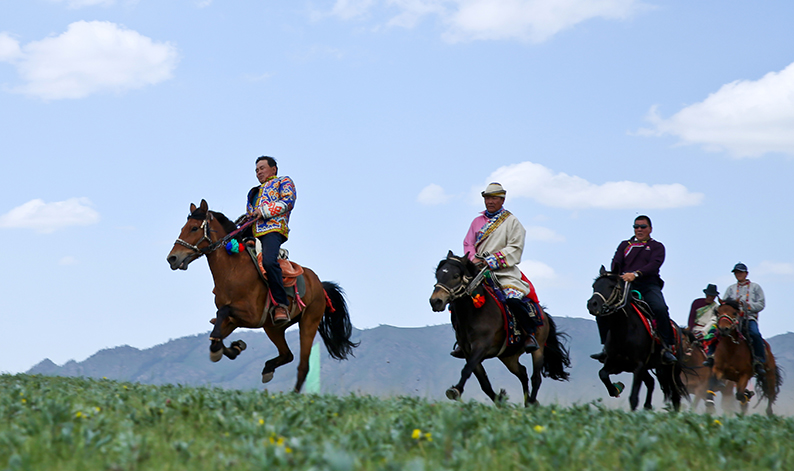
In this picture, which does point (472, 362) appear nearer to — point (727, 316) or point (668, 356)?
point (668, 356)

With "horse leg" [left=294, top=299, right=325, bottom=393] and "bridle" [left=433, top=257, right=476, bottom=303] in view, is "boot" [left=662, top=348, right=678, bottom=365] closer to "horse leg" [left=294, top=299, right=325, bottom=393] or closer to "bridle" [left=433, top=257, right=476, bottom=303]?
"bridle" [left=433, top=257, right=476, bottom=303]

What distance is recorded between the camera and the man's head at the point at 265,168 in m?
12.6

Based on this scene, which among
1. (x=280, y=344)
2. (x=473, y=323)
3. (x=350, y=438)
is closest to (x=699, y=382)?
(x=473, y=323)

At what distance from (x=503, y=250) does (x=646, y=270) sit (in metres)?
2.44

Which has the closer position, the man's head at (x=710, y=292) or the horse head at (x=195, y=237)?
the horse head at (x=195, y=237)

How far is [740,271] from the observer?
16734 mm

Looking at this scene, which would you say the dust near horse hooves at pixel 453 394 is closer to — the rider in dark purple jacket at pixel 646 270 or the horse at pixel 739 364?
the rider in dark purple jacket at pixel 646 270

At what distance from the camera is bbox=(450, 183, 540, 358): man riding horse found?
12.1 m

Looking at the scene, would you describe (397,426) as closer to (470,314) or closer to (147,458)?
(147,458)

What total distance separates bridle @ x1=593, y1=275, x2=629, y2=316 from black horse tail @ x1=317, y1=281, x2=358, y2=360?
4.64 m

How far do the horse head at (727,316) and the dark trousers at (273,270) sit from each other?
9.00 metres

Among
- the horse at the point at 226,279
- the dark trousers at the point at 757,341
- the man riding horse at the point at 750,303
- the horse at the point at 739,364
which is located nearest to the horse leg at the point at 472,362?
the horse at the point at 226,279

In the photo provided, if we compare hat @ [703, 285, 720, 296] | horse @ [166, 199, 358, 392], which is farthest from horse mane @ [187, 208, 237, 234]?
hat @ [703, 285, 720, 296]

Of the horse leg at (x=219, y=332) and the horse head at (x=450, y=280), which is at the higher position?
the horse head at (x=450, y=280)
